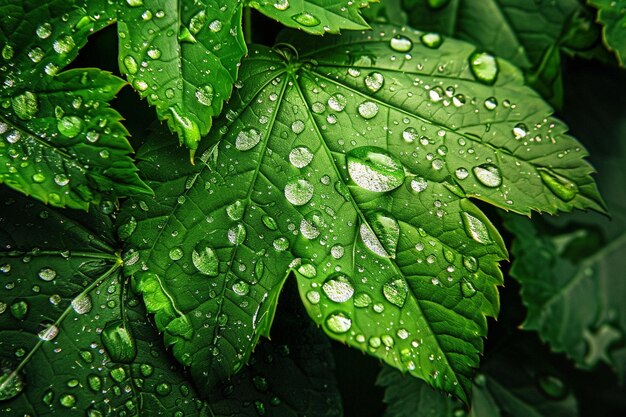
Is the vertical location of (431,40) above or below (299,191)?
above

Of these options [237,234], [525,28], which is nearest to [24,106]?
[237,234]

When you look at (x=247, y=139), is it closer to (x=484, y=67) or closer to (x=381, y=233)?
(x=381, y=233)

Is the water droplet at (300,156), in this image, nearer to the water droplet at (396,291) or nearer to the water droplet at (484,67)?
the water droplet at (396,291)

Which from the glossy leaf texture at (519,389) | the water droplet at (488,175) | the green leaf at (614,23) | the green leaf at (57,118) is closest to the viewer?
the green leaf at (57,118)

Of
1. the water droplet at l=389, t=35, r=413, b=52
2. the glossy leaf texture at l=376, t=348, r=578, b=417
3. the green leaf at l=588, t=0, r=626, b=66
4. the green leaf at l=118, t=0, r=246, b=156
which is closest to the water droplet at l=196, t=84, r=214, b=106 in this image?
the green leaf at l=118, t=0, r=246, b=156

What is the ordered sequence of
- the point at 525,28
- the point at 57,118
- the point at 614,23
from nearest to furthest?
the point at 57,118 < the point at 614,23 < the point at 525,28

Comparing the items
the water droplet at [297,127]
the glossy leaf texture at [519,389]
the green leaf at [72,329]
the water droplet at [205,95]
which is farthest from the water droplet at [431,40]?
the glossy leaf texture at [519,389]

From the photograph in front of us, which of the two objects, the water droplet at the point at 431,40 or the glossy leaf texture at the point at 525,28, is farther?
the glossy leaf texture at the point at 525,28
